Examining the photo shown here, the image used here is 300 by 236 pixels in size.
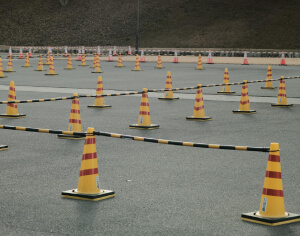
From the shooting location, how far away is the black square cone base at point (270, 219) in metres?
7.02

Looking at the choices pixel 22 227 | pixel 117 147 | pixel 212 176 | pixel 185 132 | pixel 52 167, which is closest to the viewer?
pixel 22 227

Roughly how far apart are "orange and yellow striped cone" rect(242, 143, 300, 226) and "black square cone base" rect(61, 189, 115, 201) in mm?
1819

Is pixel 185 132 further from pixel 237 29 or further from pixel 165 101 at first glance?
pixel 237 29

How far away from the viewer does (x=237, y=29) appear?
74.3 m

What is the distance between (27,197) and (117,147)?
403 cm

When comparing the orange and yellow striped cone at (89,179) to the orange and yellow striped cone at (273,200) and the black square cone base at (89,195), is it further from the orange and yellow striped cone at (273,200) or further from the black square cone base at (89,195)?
the orange and yellow striped cone at (273,200)

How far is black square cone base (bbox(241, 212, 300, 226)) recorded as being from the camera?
7.02 m

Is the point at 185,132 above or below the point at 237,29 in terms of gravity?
below

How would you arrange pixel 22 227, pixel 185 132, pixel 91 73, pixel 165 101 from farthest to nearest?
pixel 91 73 → pixel 165 101 → pixel 185 132 → pixel 22 227

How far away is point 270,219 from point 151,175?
2739 mm

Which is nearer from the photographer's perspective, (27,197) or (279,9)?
(27,197)

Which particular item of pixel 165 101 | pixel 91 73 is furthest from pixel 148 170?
pixel 91 73

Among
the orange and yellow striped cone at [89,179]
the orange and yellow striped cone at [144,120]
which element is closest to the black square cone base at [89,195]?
the orange and yellow striped cone at [89,179]

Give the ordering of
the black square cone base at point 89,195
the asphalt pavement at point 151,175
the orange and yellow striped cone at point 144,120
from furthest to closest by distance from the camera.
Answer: the orange and yellow striped cone at point 144,120 → the black square cone base at point 89,195 → the asphalt pavement at point 151,175
